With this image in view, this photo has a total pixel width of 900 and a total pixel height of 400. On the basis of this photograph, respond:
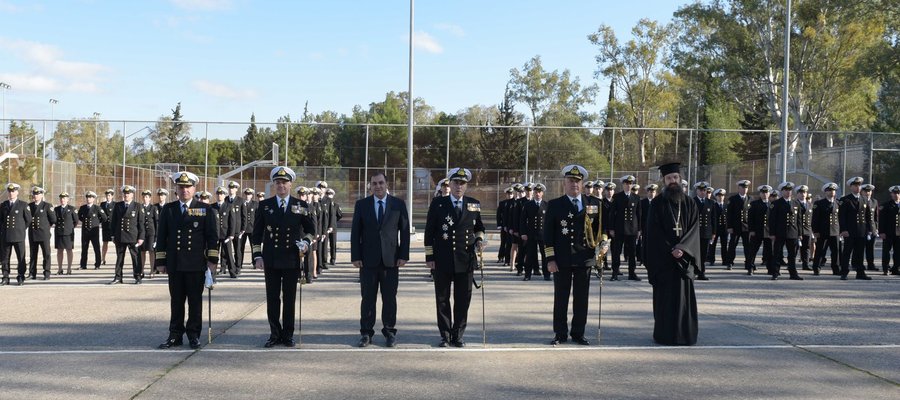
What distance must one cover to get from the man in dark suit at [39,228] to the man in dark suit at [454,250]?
10.1m

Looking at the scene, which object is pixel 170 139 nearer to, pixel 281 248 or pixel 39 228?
pixel 39 228

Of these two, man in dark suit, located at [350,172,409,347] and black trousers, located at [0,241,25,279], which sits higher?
man in dark suit, located at [350,172,409,347]

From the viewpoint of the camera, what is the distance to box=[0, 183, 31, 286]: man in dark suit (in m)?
14.3

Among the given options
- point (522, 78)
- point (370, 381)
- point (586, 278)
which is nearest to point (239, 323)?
point (370, 381)

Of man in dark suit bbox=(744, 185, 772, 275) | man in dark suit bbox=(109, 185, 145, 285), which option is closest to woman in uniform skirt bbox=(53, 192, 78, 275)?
man in dark suit bbox=(109, 185, 145, 285)

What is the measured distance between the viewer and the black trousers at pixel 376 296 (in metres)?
8.31

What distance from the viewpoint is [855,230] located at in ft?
52.2

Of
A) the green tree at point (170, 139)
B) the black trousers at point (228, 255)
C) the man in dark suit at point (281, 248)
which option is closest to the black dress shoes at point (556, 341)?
the man in dark suit at point (281, 248)

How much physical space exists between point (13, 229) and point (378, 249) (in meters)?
9.60

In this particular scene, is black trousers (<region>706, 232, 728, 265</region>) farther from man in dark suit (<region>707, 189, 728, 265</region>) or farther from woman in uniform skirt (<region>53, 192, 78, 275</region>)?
woman in uniform skirt (<region>53, 192, 78, 275</region>)

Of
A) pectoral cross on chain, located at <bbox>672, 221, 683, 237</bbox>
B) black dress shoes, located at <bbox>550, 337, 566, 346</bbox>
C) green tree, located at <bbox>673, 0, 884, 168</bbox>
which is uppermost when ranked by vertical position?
green tree, located at <bbox>673, 0, 884, 168</bbox>

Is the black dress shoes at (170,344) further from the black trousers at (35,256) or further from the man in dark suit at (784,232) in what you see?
the man in dark suit at (784,232)

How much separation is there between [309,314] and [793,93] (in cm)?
3870

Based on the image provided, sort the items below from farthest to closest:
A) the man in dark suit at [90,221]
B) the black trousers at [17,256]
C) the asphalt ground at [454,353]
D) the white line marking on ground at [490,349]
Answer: the man in dark suit at [90,221]
the black trousers at [17,256]
the white line marking on ground at [490,349]
the asphalt ground at [454,353]
